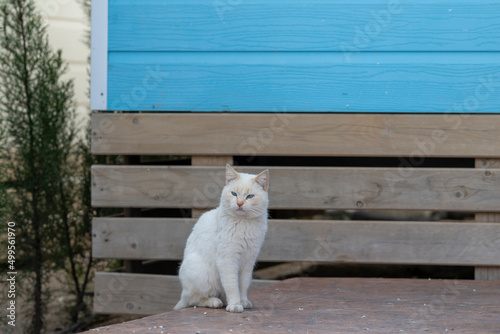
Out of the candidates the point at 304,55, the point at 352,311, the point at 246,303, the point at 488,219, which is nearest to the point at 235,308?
the point at 246,303

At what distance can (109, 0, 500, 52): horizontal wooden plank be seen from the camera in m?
3.18

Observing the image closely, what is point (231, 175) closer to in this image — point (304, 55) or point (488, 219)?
point (304, 55)

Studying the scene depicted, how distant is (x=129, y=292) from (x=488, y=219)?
1954 mm

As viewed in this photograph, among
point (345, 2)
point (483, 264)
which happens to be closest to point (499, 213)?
point (483, 264)

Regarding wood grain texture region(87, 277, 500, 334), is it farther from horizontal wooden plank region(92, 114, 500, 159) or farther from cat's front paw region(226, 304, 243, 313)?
horizontal wooden plank region(92, 114, 500, 159)

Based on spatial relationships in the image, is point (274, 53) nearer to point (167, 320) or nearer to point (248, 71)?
point (248, 71)

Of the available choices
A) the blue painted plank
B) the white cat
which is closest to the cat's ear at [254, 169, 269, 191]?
the white cat

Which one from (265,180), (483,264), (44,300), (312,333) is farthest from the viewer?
(44,300)

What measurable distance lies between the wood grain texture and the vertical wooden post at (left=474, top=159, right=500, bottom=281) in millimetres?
150

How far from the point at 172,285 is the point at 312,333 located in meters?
1.34

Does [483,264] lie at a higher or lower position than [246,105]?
lower

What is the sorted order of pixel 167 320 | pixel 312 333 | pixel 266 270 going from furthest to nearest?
pixel 266 270 → pixel 167 320 → pixel 312 333

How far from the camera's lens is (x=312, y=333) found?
7.04ft

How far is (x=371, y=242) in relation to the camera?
3229 mm
